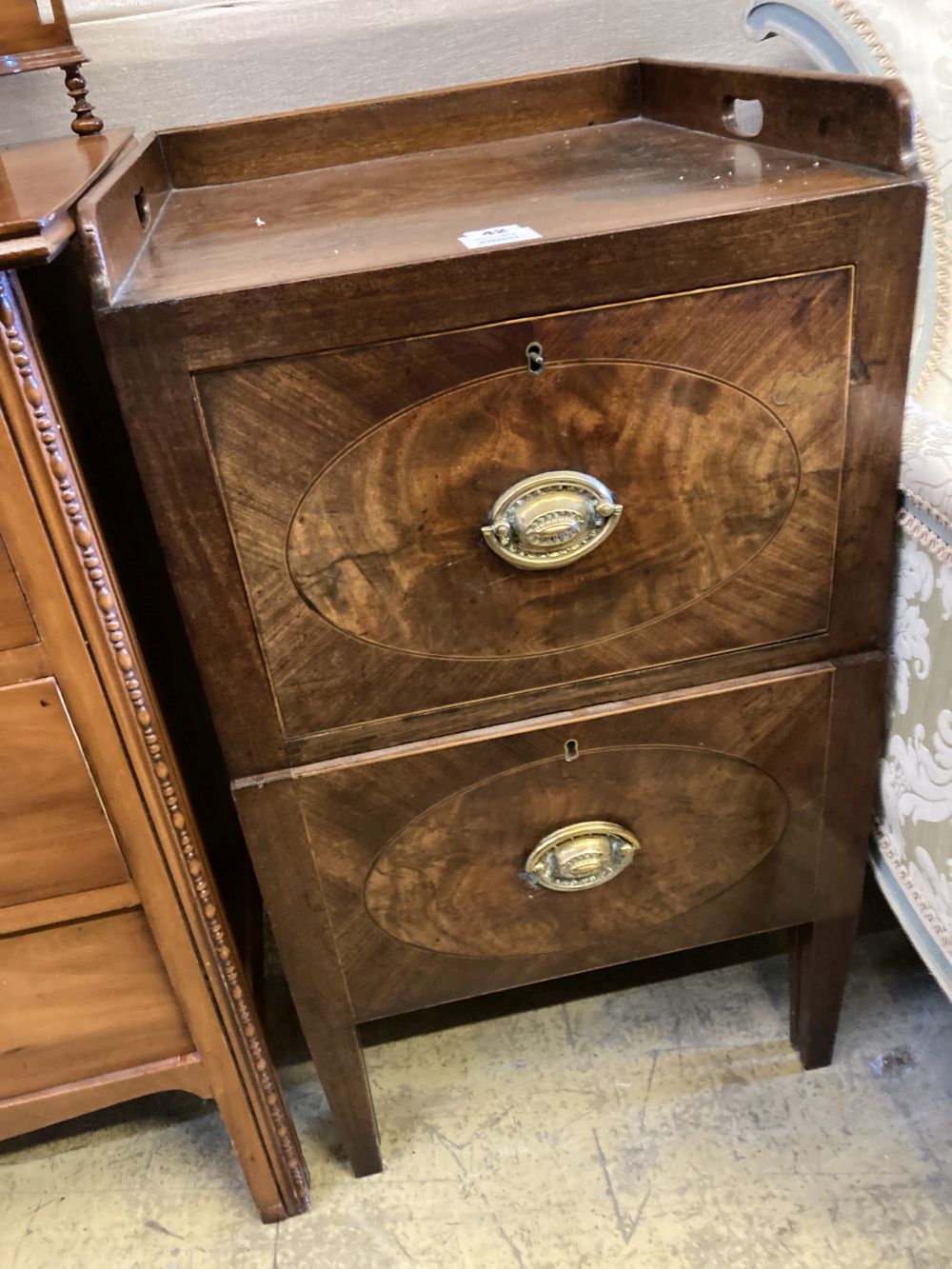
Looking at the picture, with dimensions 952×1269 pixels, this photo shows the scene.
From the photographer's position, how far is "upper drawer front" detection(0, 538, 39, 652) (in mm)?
563

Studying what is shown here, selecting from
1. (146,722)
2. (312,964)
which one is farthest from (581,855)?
(146,722)

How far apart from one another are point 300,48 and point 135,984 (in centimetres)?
85

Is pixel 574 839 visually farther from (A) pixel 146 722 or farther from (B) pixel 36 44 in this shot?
(B) pixel 36 44

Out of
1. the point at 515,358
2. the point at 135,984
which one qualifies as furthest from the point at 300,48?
the point at 135,984

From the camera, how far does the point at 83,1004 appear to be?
75 centimetres

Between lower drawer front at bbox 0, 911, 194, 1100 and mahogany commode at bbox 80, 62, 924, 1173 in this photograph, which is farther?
lower drawer front at bbox 0, 911, 194, 1100

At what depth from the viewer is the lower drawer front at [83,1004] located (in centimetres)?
72

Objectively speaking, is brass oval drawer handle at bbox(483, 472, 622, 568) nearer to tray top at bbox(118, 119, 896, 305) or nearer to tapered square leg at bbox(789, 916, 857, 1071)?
tray top at bbox(118, 119, 896, 305)

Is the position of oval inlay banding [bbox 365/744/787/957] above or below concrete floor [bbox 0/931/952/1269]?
above

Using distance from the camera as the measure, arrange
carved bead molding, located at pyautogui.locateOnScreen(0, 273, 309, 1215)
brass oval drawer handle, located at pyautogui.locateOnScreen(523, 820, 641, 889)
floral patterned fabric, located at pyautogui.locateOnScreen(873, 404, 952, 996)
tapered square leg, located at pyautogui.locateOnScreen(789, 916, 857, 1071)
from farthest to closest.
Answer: tapered square leg, located at pyautogui.locateOnScreen(789, 916, 857, 1071), brass oval drawer handle, located at pyautogui.locateOnScreen(523, 820, 641, 889), floral patterned fabric, located at pyautogui.locateOnScreen(873, 404, 952, 996), carved bead molding, located at pyautogui.locateOnScreen(0, 273, 309, 1215)

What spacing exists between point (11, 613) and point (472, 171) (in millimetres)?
476

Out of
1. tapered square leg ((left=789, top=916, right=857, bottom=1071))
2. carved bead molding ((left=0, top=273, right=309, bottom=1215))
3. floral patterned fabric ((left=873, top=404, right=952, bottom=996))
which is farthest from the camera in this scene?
tapered square leg ((left=789, top=916, right=857, bottom=1071))

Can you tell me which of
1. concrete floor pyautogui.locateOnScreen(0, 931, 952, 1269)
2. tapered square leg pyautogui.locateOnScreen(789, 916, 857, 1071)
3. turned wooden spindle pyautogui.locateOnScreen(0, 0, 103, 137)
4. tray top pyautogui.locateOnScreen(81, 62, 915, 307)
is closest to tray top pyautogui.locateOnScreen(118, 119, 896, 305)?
tray top pyautogui.locateOnScreen(81, 62, 915, 307)

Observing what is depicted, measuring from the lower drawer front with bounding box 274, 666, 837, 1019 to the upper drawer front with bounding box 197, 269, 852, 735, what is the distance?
0.19 feet
